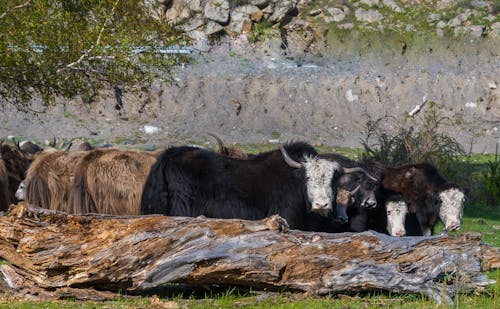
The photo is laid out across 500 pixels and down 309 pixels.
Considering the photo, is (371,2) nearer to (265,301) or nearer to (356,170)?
(356,170)

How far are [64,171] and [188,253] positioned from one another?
436cm

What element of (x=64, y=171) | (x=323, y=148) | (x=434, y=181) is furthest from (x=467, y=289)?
(x=323, y=148)

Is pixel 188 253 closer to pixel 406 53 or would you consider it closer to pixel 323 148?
pixel 323 148

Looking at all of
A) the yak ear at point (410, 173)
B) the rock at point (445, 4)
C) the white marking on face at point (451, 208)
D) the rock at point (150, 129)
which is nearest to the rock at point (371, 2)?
the rock at point (445, 4)

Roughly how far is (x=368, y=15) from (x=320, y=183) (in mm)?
29222

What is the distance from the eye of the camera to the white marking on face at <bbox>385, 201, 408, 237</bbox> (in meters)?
12.3

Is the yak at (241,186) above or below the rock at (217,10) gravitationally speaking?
below

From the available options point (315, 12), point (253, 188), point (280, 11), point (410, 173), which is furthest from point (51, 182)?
point (315, 12)

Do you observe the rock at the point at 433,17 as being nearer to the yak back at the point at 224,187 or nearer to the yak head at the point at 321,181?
the yak head at the point at 321,181

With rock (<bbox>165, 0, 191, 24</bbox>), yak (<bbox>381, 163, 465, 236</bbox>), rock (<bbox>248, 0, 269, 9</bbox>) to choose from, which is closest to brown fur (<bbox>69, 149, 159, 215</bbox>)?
yak (<bbox>381, 163, 465, 236</bbox>)

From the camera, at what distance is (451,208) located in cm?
1231

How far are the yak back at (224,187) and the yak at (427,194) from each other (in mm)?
1693

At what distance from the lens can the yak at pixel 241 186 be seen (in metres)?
11.4

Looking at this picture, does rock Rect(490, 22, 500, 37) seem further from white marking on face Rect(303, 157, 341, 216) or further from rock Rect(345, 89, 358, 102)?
white marking on face Rect(303, 157, 341, 216)
